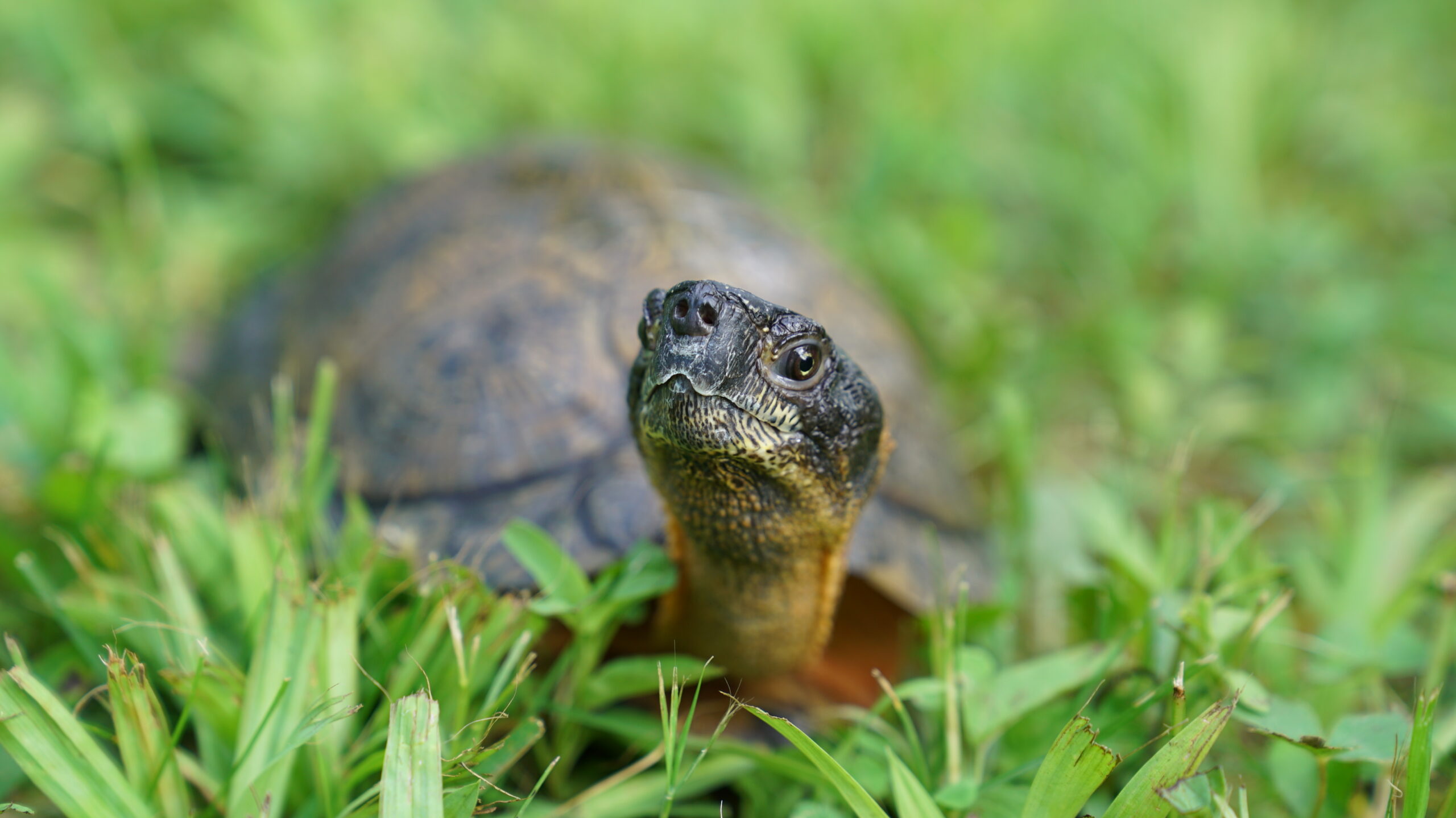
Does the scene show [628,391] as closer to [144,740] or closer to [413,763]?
[413,763]

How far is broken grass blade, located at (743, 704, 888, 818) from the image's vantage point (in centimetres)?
123

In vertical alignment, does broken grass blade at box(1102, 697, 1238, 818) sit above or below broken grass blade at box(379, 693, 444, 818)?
above

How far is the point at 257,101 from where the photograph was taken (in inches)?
127

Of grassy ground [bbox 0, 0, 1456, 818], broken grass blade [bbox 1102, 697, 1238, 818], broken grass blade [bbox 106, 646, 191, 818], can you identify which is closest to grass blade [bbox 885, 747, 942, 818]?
grassy ground [bbox 0, 0, 1456, 818]

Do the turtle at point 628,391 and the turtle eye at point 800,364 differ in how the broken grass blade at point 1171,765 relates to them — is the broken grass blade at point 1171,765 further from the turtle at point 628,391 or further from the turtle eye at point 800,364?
the turtle eye at point 800,364

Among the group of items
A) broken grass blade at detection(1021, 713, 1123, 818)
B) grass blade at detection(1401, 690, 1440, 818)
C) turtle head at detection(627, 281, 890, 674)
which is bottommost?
broken grass blade at detection(1021, 713, 1123, 818)

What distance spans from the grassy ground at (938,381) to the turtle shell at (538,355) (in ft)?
0.47

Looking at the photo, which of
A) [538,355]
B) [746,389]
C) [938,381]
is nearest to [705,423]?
[746,389]

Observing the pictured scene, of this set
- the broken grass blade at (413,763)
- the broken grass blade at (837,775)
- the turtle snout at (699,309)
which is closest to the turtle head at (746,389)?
the turtle snout at (699,309)

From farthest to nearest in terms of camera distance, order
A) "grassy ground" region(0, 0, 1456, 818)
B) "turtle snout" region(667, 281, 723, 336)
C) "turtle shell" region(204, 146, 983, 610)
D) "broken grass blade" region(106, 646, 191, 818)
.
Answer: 1. "turtle shell" region(204, 146, 983, 610)
2. "grassy ground" region(0, 0, 1456, 818)
3. "broken grass blade" region(106, 646, 191, 818)
4. "turtle snout" region(667, 281, 723, 336)

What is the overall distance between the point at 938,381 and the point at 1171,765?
152 cm

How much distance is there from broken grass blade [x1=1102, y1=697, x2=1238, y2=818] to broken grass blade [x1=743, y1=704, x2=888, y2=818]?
1.00 ft

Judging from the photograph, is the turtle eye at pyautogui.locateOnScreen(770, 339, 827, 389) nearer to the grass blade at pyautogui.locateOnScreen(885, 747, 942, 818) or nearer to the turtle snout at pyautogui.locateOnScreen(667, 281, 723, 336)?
the turtle snout at pyautogui.locateOnScreen(667, 281, 723, 336)

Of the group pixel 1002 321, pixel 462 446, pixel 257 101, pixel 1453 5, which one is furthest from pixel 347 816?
pixel 1453 5
